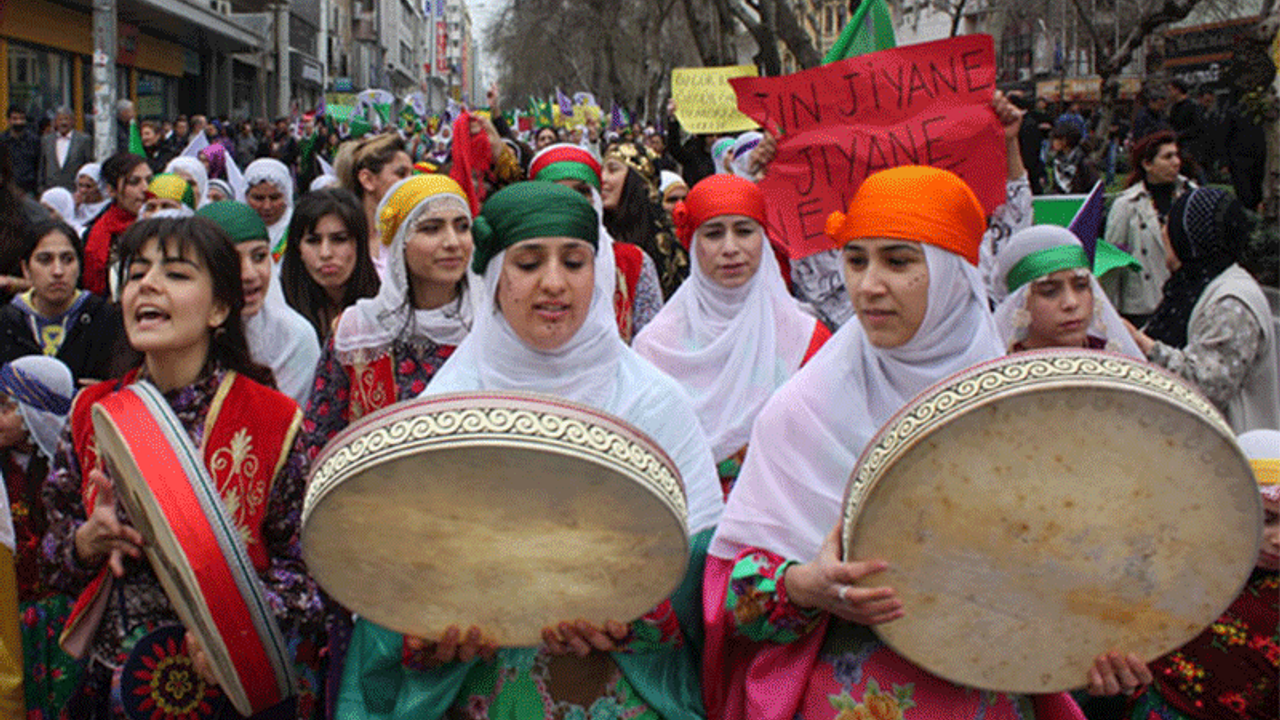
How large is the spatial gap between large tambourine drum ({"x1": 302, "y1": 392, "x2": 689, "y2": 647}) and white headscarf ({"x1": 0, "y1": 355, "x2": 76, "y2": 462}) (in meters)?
2.00

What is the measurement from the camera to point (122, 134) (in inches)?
672

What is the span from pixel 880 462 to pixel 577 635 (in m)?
0.60

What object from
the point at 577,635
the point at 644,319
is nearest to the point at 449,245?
the point at 644,319

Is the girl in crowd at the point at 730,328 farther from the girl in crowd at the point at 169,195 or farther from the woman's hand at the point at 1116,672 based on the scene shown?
the girl in crowd at the point at 169,195

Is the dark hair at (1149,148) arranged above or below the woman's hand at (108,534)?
above

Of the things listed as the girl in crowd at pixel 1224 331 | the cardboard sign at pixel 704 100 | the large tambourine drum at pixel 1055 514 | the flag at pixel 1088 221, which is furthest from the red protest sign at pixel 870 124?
the cardboard sign at pixel 704 100

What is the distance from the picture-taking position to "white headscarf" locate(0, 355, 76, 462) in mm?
3738

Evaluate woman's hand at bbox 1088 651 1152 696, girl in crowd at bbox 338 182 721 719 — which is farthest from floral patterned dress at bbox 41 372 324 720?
woman's hand at bbox 1088 651 1152 696

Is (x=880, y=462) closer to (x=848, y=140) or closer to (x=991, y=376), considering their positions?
(x=991, y=376)

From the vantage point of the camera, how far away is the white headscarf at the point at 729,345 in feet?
14.0

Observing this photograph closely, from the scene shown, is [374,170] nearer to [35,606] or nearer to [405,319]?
[405,319]

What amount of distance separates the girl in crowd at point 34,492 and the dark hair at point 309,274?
4.05 ft

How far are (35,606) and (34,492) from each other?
347mm

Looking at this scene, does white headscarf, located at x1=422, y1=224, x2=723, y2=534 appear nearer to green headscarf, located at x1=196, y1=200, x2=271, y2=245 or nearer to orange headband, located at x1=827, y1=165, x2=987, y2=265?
orange headband, located at x1=827, y1=165, x2=987, y2=265
